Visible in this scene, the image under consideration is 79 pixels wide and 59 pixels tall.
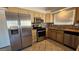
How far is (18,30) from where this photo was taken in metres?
2.16

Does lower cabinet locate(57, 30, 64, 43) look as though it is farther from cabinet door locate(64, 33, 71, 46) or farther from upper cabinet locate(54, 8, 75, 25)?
upper cabinet locate(54, 8, 75, 25)

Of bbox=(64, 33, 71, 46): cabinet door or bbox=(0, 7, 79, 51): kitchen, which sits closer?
bbox=(0, 7, 79, 51): kitchen

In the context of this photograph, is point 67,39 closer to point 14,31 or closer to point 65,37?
point 65,37

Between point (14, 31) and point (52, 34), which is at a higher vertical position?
point (14, 31)

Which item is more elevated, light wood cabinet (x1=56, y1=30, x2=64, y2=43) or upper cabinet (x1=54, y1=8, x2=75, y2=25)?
upper cabinet (x1=54, y1=8, x2=75, y2=25)

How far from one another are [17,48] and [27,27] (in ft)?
2.51

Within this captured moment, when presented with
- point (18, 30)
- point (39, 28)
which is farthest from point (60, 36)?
point (18, 30)

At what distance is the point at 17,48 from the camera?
211cm

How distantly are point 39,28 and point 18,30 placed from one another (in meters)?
1.26

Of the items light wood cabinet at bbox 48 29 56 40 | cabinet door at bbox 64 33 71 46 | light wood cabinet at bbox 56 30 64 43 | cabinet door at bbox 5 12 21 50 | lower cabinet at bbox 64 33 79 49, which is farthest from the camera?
light wood cabinet at bbox 48 29 56 40

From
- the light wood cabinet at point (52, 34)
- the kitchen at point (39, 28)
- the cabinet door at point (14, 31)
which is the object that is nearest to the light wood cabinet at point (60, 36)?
the kitchen at point (39, 28)

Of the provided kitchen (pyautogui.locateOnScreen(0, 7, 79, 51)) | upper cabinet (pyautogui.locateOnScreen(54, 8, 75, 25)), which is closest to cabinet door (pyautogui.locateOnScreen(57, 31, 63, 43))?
kitchen (pyautogui.locateOnScreen(0, 7, 79, 51))

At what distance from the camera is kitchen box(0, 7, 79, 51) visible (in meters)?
1.99
